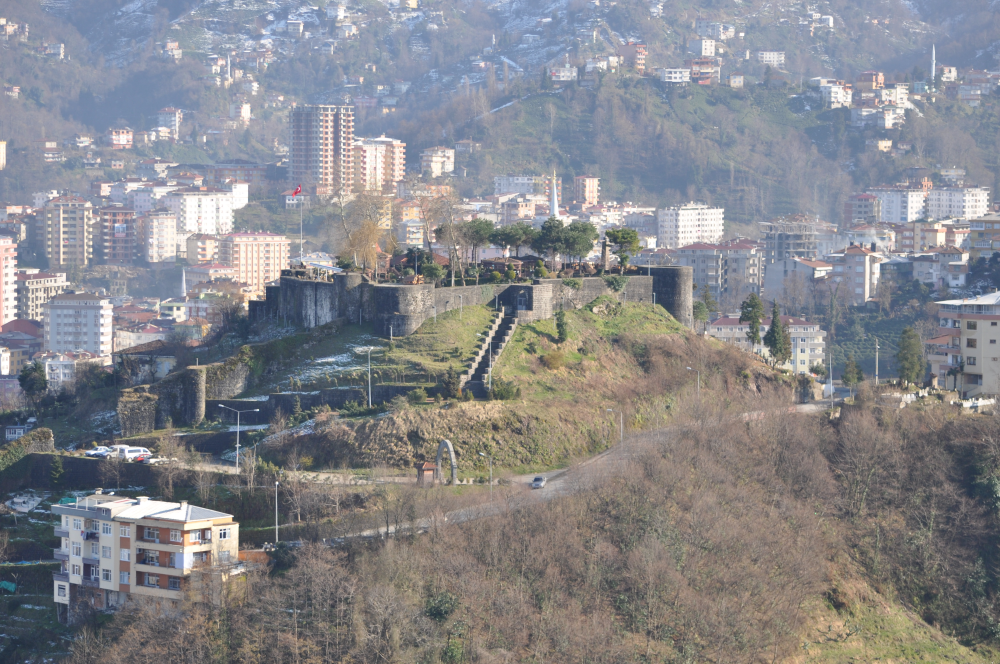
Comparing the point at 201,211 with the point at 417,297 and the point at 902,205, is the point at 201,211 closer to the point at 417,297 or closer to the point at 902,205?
the point at 902,205

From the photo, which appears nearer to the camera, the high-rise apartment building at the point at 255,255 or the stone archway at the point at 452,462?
the stone archway at the point at 452,462

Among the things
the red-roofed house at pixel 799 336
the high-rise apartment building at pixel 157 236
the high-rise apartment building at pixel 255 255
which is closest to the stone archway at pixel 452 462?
the red-roofed house at pixel 799 336

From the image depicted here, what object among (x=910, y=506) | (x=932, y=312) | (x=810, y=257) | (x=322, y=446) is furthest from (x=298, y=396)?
(x=810, y=257)

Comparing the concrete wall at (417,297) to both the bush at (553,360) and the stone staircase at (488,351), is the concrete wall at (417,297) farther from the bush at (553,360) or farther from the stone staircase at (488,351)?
the bush at (553,360)

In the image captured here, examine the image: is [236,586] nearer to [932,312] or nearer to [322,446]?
[322,446]

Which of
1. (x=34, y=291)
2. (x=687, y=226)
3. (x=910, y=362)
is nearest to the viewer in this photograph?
(x=910, y=362)

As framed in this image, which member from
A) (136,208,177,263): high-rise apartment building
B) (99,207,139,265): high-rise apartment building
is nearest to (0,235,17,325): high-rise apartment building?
(136,208,177,263): high-rise apartment building

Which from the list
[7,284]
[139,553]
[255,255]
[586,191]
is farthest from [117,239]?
[139,553]
